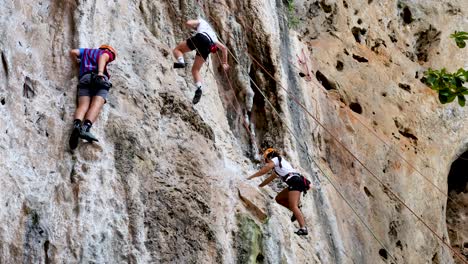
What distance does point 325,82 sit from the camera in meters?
14.0

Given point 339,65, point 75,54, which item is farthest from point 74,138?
point 339,65

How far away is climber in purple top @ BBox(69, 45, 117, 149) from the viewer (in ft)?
24.2

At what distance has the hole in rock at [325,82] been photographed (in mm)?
13906

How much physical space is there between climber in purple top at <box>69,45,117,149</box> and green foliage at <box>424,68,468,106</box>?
3.37m

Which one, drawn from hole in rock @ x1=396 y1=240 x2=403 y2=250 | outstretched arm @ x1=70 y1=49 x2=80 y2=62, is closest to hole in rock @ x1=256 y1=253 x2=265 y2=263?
outstretched arm @ x1=70 y1=49 x2=80 y2=62

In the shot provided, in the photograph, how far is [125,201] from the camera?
289 inches

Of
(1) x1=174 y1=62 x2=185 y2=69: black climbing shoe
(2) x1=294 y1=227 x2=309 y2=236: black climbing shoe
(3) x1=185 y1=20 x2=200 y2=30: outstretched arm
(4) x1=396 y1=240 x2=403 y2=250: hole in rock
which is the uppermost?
(3) x1=185 y1=20 x2=200 y2=30: outstretched arm

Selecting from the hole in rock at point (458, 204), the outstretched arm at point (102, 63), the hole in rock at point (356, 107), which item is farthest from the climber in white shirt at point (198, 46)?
the hole in rock at point (458, 204)

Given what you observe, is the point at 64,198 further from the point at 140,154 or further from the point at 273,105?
the point at 273,105

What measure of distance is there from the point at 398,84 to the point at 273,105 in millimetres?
4615

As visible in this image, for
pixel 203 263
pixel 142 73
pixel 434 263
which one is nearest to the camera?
pixel 203 263

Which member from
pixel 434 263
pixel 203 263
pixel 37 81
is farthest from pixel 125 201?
pixel 434 263

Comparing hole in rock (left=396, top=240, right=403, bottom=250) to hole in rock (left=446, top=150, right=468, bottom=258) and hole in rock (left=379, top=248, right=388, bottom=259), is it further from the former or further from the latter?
hole in rock (left=446, top=150, right=468, bottom=258)

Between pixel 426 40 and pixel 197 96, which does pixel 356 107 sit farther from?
pixel 197 96
